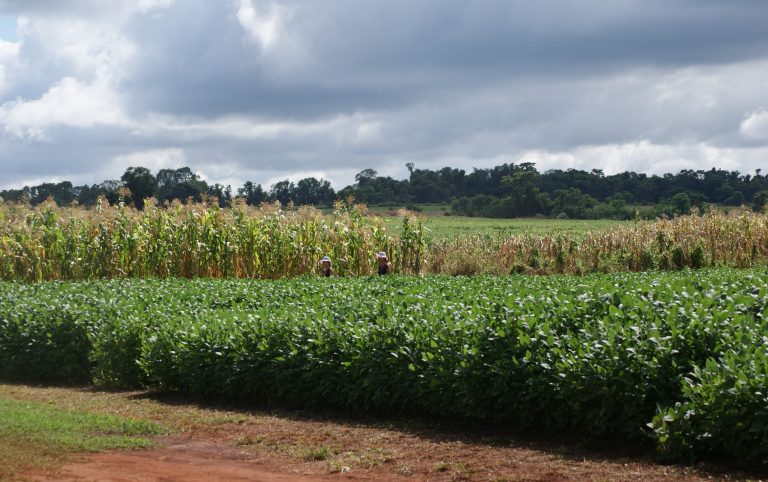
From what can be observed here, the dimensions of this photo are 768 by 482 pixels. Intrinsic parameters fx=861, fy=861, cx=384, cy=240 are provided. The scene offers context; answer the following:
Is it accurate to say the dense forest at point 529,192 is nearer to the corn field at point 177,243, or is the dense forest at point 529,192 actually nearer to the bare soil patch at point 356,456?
the corn field at point 177,243

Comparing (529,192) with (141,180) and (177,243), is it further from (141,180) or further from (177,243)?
(177,243)

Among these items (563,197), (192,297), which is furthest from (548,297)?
(563,197)

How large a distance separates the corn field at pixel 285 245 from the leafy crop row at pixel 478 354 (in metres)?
11.2

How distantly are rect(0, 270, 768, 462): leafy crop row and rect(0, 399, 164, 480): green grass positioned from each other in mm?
1934

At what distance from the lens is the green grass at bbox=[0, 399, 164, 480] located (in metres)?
8.93

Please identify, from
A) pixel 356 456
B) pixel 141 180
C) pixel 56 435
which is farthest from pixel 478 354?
pixel 141 180

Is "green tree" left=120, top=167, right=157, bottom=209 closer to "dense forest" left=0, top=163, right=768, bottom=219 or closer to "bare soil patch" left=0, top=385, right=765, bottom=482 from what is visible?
"dense forest" left=0, top=163, right=768, bottom=219

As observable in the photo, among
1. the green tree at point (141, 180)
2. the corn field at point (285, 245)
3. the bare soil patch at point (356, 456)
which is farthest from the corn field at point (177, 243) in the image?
the green tree at point (141, 180)

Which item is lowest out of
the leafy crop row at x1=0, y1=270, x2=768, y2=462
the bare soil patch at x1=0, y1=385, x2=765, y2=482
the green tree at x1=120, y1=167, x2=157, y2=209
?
the bare soil patch at x1=0, y1=385, x2=765, y2=482

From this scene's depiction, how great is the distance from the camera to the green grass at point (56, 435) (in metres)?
8.93

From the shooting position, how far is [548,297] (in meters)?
11.4

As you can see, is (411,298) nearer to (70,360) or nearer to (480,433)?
(480,433)

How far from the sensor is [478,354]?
9906 millimetres

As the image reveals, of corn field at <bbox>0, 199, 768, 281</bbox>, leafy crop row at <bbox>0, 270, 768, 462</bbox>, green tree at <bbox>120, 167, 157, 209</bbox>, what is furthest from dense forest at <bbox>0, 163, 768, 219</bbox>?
leafy crop row at <bbox>0, 270, 768, 462</bbox>
